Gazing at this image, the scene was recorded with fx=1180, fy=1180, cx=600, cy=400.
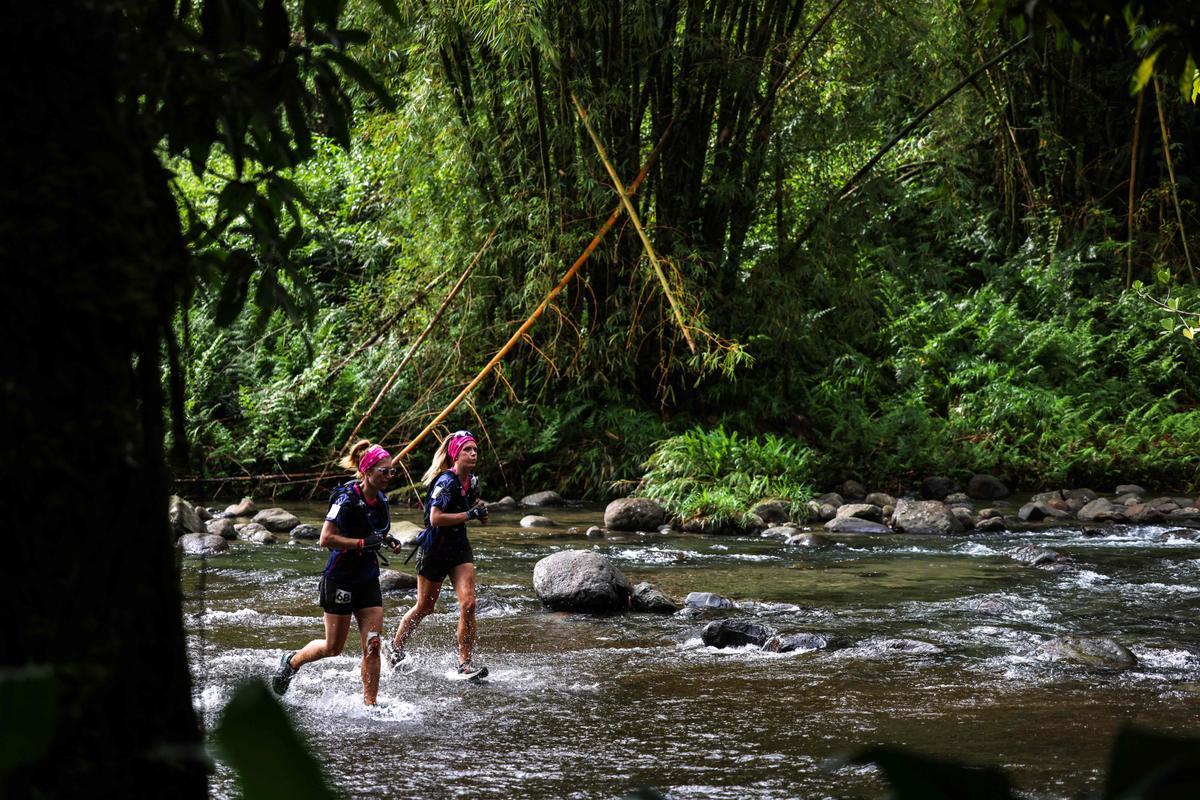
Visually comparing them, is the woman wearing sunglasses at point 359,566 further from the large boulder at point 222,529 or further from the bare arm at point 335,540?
the large boulder at point 222,529

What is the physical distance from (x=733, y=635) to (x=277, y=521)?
611 cm

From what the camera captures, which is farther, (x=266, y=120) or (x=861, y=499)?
(x=861, y=499)

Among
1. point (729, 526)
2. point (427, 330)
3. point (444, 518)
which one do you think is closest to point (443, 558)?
point (444, 518)

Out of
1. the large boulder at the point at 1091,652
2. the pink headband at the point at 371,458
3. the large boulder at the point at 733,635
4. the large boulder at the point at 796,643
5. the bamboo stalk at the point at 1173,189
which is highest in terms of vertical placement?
the bamboo stalk at the point at 1173,189

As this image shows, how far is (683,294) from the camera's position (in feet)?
39.8

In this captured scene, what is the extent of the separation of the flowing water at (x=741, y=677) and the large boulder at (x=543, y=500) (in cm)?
283

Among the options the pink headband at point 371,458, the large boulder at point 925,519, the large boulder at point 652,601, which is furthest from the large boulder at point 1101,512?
the pink headband at point 371,458

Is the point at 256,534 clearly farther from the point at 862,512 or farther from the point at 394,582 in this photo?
the point at 862,512

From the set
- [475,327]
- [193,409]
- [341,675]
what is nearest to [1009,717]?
[341,675]

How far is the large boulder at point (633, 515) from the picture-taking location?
1166cm

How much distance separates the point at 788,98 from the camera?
43.4 feet

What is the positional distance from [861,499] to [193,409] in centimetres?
813

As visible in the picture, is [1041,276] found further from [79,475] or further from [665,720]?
[79,475]

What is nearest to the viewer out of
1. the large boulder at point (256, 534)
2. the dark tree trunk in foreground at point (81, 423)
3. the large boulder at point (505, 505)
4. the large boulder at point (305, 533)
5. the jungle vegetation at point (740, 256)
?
the dark tree trunk in foreground at point (81, 423)
